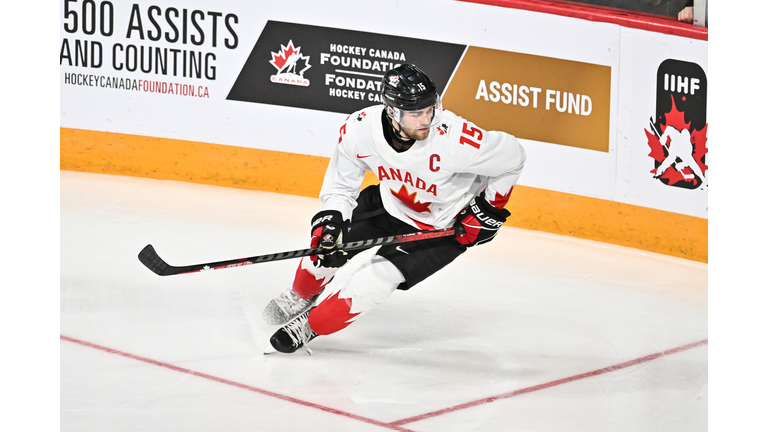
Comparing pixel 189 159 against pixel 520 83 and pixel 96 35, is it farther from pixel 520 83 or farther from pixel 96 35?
pixel 520 83

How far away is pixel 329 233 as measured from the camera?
3.21m

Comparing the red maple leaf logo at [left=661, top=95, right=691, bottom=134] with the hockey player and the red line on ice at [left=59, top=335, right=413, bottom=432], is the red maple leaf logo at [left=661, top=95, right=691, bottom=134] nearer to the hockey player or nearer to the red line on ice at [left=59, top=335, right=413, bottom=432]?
the hockey player

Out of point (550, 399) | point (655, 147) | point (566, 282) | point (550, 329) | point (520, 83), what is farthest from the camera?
point (520, 83)

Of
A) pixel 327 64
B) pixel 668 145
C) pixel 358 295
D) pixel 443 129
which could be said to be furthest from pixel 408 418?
pixel 327 64

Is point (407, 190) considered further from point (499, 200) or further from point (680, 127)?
point (680, 127)

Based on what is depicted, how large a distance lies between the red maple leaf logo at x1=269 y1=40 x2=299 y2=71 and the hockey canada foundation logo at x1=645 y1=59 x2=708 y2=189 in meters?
2.31

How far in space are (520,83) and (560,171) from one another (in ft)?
1.85

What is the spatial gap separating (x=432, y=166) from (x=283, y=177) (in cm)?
A: 288

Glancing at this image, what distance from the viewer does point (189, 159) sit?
20.0 ft

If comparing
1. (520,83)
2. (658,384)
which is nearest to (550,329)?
(658,384)

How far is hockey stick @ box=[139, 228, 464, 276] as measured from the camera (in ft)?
10.5

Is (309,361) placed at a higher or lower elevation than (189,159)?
lower

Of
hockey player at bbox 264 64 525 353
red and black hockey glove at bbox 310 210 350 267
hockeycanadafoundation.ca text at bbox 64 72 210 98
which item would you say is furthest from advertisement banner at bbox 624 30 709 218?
hockeycanadafoundation.ca text at bbox 64 72 210 98

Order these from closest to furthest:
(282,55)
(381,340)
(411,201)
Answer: (411,201) < (381,340) < (282,55)
